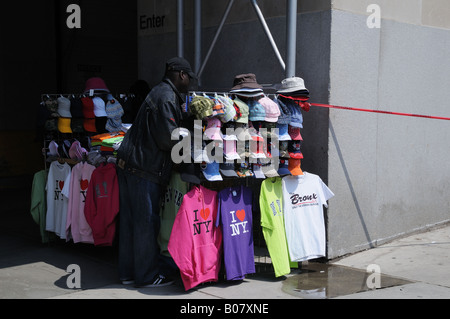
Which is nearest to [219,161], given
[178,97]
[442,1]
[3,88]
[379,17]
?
[178,97]

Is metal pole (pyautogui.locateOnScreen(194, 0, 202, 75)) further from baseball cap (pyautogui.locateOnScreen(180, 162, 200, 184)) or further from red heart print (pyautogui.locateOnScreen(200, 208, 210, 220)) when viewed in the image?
red heart print (pyautogui.locateOnScreen(200, 208, 210, 220))

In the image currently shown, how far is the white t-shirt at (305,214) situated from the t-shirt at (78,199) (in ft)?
7.54

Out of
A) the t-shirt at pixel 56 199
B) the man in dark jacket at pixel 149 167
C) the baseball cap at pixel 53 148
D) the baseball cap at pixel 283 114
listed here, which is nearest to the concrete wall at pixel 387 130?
the baseball cap at pixel 283 114

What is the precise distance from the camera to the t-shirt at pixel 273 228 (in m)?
5.61

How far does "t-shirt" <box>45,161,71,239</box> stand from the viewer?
656 cm

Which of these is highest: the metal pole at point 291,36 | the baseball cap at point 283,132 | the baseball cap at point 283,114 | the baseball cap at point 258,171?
the metal pole at point 291,36

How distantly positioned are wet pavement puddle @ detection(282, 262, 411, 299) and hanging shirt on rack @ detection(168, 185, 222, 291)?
2.67ft

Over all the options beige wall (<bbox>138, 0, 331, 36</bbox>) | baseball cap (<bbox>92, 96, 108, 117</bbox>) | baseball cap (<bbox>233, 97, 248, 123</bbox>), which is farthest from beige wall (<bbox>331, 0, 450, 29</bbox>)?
baseball cap (<bbox>92, 96, 108, 117</bbox>)

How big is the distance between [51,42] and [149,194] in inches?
397

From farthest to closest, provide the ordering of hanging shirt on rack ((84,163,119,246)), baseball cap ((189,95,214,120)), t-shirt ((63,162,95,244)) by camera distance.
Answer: t-shirt ((63,162,95,244))
hanging shirt on rack ((84,163,119,246))
baseball cap ((189,95,214,120))

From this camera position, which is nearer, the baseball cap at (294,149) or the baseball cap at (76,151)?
the baseball cap at (294,149)

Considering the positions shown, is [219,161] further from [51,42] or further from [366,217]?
[51,42]

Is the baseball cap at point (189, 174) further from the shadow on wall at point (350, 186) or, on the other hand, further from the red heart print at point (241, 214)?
the shadow on wall at point (350, 186)
